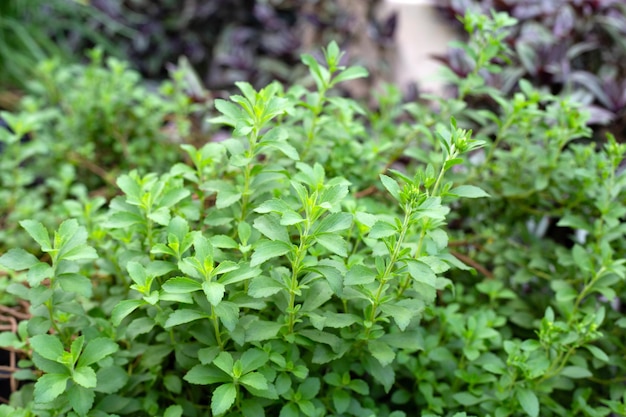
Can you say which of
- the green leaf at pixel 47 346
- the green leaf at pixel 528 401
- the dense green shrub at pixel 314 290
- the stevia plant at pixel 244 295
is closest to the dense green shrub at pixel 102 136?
the dense green shrub at pixel 314 290

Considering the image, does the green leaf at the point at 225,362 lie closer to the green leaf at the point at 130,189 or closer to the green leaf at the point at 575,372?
the green leaf at the point at 130,189

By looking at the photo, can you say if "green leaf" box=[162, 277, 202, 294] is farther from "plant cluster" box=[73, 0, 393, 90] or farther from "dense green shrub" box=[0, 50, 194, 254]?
"plant cluster" box=[73, 0, 393, 90]

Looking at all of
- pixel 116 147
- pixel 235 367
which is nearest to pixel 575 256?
pixel 235 367

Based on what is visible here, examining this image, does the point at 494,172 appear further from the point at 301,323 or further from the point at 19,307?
the point at 19,307

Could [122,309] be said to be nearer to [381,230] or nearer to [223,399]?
[223,399]

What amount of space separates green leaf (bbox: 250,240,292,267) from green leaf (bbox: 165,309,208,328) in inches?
4.9

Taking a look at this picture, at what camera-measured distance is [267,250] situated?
0.90 m

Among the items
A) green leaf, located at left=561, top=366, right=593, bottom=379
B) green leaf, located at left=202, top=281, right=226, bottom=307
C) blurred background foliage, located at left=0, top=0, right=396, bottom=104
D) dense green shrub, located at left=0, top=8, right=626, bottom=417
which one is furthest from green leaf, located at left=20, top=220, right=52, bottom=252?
blurred background foliage, located at left=0, top=0, right=396, bottom=104

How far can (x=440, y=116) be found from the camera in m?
1.47

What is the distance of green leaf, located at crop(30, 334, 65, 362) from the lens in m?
0.92

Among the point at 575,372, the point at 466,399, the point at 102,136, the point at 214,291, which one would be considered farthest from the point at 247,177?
the point at 102,136

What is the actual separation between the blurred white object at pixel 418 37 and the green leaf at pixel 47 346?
7.25 ft

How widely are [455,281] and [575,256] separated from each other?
29 cm

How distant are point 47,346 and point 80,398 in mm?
93
